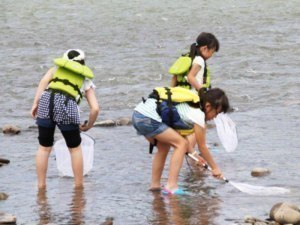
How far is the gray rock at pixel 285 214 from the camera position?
8148 millimetres

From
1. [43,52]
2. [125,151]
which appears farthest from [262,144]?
[43,52]

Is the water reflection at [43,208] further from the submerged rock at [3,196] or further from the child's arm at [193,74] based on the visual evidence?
the child's arm at [193,74]

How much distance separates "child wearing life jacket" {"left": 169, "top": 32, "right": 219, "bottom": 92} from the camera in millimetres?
11125

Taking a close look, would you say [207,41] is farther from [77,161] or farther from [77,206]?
[77,206]

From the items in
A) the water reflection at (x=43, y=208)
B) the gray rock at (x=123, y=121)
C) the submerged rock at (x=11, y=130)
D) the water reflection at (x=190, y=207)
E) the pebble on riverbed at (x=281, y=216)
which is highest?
the pebble on riverbed at (x=281, y=216)

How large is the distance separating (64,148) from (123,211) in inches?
71.9

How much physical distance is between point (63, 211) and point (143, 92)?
8408 mm

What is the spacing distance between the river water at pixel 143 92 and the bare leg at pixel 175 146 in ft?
0.71

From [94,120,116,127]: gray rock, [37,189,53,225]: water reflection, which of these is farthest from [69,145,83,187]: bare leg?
[94,120,116,127]: gray rock

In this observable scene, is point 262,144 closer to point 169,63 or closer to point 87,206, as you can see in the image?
point 87,206

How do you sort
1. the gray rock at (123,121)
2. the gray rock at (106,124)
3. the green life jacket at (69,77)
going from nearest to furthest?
the green life jacket at (69,77) < the gray rock at (106,124) < the gray rock at (123,121)

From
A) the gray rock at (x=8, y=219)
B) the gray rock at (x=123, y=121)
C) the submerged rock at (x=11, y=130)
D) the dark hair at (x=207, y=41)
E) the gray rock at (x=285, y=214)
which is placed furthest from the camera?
the gray rock at (x=123, y=121)

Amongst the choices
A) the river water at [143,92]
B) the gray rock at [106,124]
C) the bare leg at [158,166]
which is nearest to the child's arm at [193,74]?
the river water at [143,92]

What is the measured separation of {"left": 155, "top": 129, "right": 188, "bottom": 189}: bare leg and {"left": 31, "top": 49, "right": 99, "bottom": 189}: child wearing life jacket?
74cm
